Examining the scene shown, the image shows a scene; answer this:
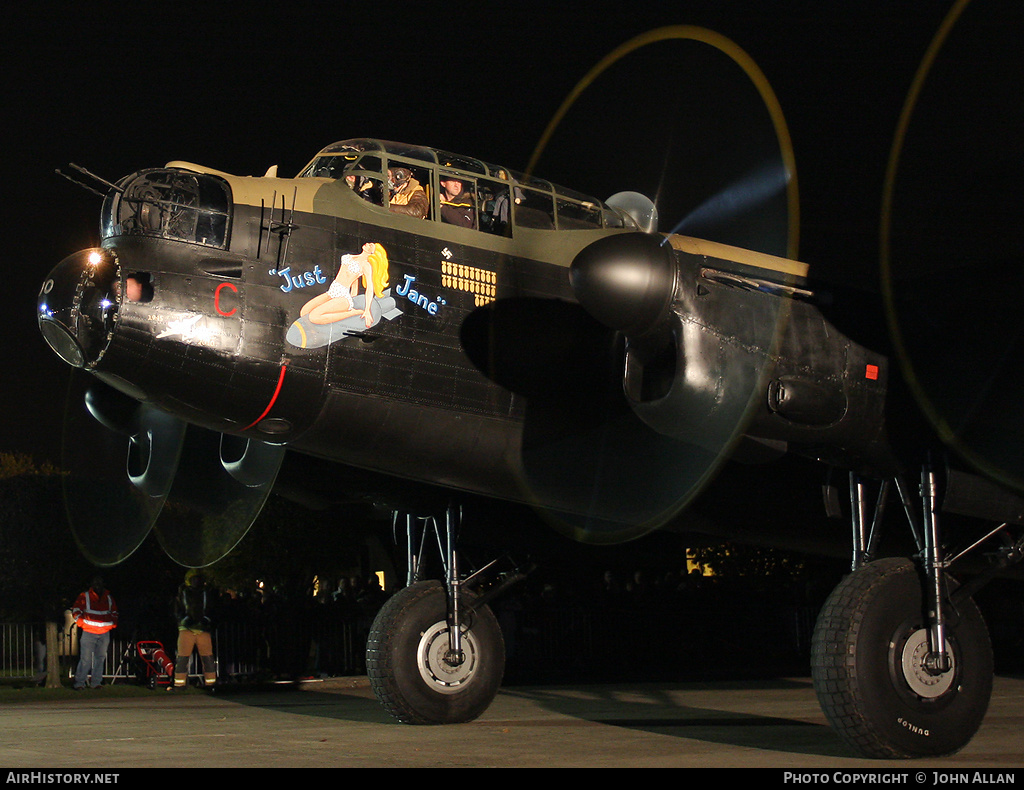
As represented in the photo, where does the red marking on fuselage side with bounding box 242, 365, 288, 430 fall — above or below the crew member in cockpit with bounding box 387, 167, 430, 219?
below

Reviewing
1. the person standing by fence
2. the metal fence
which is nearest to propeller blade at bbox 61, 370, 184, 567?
the person standing by fence

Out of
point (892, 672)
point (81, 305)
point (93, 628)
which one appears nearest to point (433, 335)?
point (81, 305)

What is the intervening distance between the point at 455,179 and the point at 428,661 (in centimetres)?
490

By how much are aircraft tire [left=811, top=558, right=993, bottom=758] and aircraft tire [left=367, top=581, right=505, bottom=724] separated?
459 centimetres

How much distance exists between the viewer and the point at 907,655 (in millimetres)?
9133

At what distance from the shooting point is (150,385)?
31.9 ft

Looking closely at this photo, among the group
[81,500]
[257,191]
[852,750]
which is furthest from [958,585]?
[81,500]

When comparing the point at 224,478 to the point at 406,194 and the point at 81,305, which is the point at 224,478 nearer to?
the point at 81,305

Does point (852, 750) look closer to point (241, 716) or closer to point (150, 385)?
point (150, 385)

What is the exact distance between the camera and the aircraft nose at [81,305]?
9523 mm

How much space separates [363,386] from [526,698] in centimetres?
748

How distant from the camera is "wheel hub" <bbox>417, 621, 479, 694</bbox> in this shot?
12477 millimetres

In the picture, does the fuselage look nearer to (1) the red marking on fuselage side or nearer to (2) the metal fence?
(1) the red marking on fuselage side

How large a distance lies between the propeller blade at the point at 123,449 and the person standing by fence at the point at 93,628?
24.6 ft
